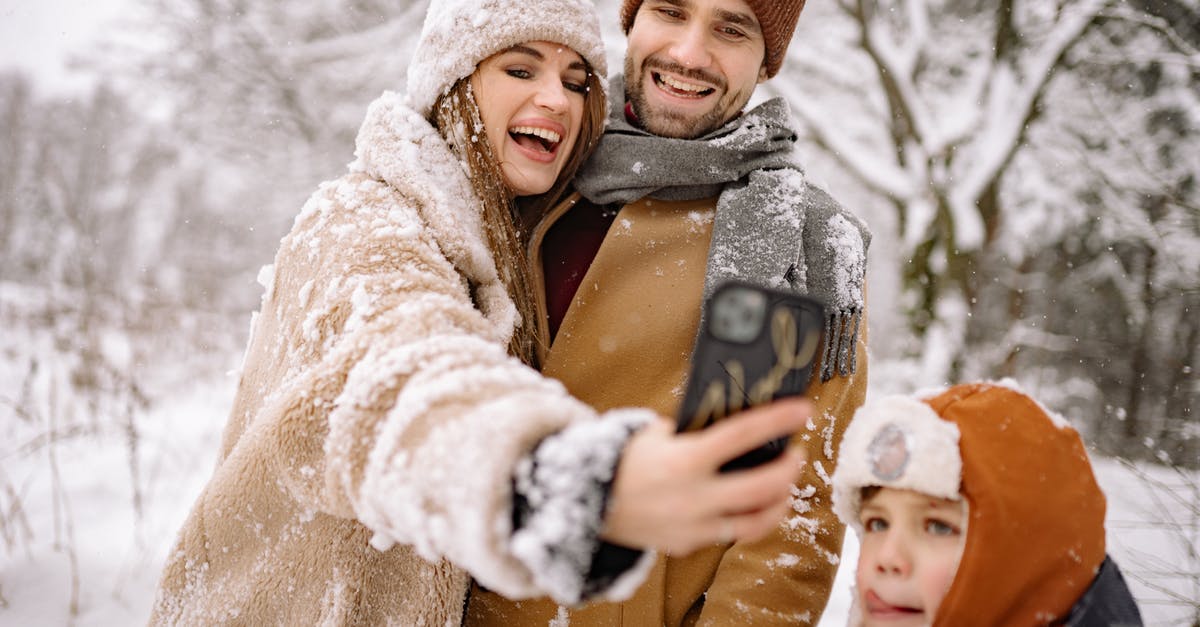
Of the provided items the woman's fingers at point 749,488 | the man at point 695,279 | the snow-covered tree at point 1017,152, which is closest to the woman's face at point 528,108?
the man at point 695,279

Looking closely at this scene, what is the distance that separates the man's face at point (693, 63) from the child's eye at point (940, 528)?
1.23 metres

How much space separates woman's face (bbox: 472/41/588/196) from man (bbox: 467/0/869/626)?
145mm

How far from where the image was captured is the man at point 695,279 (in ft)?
5.29

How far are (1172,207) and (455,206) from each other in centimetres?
550

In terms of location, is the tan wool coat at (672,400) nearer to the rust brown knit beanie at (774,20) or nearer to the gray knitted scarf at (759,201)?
the gray knitted scarf at (759,201)

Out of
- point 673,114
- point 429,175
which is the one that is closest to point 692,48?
point 673,114

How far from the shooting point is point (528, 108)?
1.70 m

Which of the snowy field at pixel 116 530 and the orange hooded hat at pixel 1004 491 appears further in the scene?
the snowy field at pixel 116 530

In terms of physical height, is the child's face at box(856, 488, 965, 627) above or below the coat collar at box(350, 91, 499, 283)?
below

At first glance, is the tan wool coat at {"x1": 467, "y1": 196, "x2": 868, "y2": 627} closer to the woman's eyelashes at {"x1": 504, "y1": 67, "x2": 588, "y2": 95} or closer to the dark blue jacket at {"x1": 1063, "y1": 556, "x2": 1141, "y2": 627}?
the woman's eyelashes at {"x1": 504, "y1": 67, "x2": 588, "y2": 95}

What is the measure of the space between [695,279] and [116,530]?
366cm

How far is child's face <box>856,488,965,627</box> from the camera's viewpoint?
117 cm

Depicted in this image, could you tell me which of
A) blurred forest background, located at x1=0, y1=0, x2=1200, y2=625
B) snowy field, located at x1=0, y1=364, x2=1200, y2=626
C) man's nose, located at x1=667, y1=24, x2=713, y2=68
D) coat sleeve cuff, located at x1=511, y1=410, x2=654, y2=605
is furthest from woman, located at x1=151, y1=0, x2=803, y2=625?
blurred forest background, located at x1=0, y1=0, x2=1200, y2=625

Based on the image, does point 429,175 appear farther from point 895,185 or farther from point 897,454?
point 895,185
